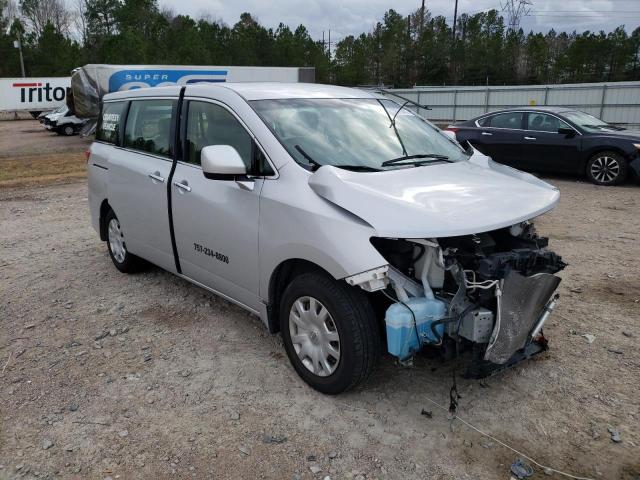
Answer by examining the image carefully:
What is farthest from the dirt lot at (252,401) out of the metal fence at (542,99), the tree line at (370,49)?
the tree line at (370,49)

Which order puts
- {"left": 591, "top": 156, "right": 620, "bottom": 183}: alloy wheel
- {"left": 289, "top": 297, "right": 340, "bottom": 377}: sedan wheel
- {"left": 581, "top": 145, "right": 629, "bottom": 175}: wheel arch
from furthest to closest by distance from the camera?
{"left": 591, "top": 156, "right": 620, "bottom": 183}: alloy wheel < {"left": 581, "top": 145, "right": 629, "bottom": 175}: wheel arch < {"left": 289, "top": 297, "right": 340, "bottom": 377}: sedan wheel

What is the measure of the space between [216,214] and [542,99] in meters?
22.3

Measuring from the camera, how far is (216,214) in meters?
3.88

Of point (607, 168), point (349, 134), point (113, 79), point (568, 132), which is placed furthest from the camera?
point (113, 79)

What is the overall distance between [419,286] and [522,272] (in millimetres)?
577

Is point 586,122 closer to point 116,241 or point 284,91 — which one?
point 284,91

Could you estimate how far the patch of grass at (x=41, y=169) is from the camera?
12.9 m

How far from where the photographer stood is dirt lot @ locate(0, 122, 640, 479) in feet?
9.41

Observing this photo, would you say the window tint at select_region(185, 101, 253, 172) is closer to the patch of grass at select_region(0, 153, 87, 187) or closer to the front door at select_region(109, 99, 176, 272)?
the front door at select_region(109, 99, 176, 272)

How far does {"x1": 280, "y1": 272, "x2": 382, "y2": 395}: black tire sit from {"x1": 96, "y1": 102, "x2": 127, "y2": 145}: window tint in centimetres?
311

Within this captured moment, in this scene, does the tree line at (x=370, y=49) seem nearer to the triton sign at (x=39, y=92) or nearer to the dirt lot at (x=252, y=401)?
the triton sign at (x=39, y=92)

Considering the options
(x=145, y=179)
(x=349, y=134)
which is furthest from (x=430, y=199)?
(x=145, y=179)

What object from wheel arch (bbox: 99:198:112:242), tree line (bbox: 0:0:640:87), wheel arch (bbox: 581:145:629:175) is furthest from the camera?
tree line (bbox: 0:0:640:87)

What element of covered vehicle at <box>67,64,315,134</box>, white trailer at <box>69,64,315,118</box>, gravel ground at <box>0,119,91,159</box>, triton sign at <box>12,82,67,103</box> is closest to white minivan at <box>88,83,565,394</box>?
covered vehicle at <box>67,64,315,134</box>
